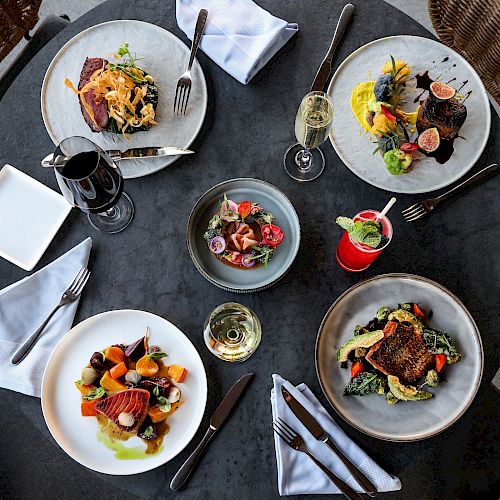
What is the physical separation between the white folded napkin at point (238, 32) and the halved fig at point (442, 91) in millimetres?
430

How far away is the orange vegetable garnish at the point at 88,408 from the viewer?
4.44ft

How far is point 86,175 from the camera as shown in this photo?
129 centimetres

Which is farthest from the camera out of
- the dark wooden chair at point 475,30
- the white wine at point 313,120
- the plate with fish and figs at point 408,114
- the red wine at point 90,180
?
the dark wooden chair at point 475,30

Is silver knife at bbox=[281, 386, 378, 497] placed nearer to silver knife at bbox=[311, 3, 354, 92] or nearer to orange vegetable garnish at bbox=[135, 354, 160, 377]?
orange vegetable garnish at bbox=[135, 354, 160, 377]

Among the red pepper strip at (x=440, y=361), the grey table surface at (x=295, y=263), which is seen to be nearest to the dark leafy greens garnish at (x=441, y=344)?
the red pepper strip at (x=440, y=361)

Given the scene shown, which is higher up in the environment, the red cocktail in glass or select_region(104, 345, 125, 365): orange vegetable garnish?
select_region(104, 345, 125, 365): orange vegetable garnish

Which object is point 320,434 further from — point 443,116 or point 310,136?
point 443,116

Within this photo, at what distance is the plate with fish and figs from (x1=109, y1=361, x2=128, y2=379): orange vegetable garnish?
784 mm

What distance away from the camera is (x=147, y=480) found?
1.36 meters

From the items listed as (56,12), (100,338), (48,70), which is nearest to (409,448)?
(100,338)

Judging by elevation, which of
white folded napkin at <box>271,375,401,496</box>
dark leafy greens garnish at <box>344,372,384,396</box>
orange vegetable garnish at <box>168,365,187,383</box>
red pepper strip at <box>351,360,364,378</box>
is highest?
orange vegetable garnish at <box>168,365,187,383</box>

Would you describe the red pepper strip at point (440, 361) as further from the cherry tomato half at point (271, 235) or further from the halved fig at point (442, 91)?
the halved fig at point (442, 91)


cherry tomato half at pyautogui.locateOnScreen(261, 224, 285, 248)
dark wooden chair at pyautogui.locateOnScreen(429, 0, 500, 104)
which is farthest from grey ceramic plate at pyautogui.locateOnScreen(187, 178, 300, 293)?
dark wooden chair at pyautogui.locateOnScreen(429, 0, 500, 104)

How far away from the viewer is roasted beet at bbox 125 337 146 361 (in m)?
1.38
